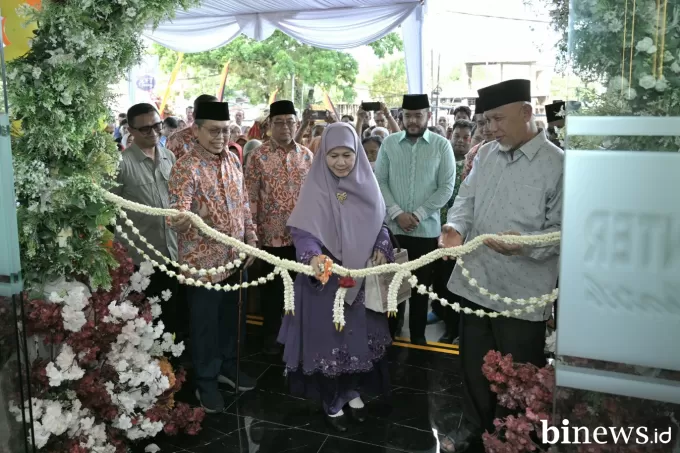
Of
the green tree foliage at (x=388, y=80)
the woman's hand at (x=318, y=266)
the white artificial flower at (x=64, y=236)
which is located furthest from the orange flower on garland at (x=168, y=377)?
the green tree foliage at (x=388, y=80)

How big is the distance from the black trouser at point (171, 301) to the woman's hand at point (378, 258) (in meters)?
1.31

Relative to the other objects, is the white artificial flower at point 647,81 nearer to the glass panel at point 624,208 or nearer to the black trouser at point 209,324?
the glass panel at point 624,208

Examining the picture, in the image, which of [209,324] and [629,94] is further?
[209,324]

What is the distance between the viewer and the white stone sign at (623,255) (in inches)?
57.8

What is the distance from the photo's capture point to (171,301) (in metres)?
4.22

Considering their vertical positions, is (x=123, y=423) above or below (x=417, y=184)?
below

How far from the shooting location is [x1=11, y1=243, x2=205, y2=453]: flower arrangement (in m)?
2.52

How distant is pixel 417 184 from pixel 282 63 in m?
10.6

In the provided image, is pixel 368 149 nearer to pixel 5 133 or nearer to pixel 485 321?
pixel 485 321

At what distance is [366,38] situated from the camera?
6855mm

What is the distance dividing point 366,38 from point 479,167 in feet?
14.4

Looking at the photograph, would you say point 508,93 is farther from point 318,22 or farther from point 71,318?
point 318,22

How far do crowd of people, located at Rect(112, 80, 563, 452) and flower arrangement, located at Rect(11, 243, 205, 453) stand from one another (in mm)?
384

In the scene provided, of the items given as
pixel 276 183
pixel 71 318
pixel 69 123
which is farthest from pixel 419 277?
pixel 69 123
